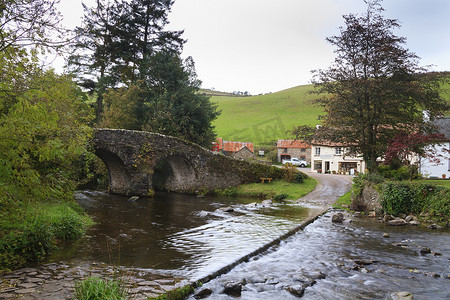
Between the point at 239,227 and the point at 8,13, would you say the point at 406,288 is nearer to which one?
the point at 239,227

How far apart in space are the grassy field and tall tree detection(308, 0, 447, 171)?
45852 mm

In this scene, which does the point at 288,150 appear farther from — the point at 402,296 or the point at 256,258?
the point at 402,296

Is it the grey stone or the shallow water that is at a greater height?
the shallow water

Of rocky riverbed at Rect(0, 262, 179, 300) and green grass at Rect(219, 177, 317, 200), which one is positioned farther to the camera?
green grass at Rect(219, 177, 317, 200)

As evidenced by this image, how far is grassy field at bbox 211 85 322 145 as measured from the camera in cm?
7944

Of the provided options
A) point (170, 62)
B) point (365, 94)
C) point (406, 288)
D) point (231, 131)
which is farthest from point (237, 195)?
point (231, 131)

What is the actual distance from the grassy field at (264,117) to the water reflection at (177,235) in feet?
180

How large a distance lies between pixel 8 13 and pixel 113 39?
28.1m

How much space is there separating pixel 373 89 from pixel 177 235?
15.4 meters

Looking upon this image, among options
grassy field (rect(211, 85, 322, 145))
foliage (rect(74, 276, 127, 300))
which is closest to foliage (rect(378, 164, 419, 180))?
foliage (rect(74, 276, 127, 300))

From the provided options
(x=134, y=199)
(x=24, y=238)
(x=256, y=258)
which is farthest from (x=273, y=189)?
(x=24, y=238)

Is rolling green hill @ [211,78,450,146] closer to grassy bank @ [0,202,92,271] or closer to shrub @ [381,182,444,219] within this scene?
shrub @ [381,182,444,219]

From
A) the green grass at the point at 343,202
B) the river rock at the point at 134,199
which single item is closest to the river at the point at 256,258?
the green grass at the point at 343,202

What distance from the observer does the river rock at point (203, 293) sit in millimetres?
5682
